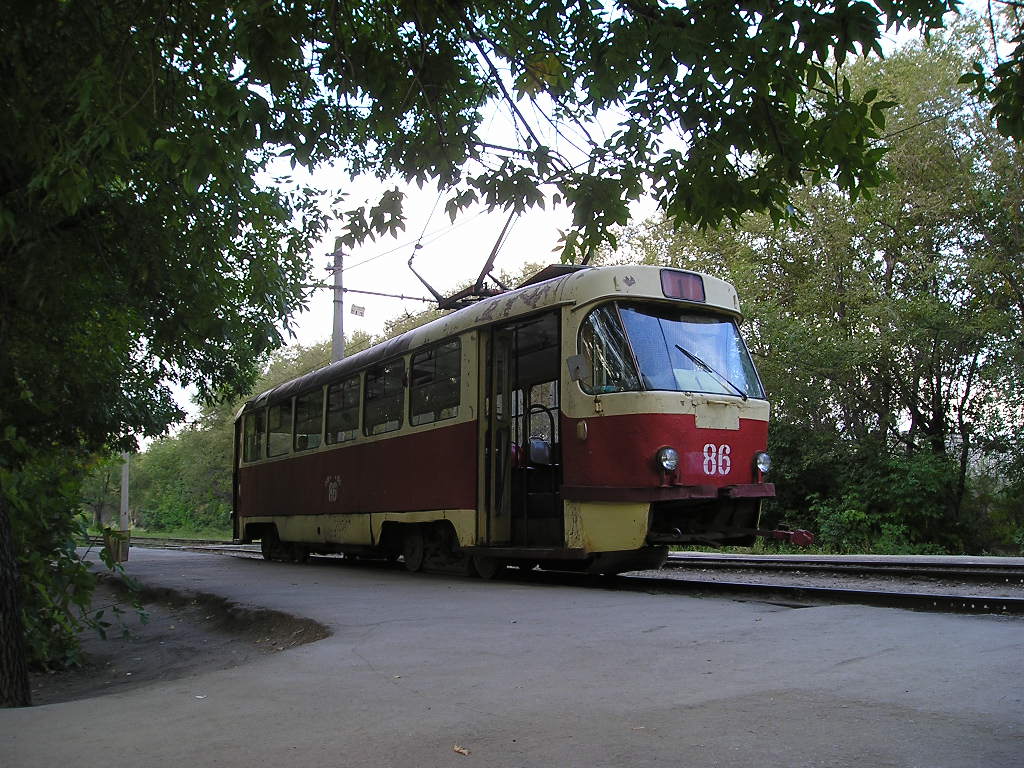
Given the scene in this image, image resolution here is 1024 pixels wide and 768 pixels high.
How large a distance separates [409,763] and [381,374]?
969 cm

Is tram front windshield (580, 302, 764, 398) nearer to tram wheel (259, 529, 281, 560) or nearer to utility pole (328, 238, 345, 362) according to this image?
tram wheel (259, 529, 281, 560)

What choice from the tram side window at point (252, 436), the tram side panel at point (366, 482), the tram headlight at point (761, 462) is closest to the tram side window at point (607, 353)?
the tram headlight at point (761, 462)

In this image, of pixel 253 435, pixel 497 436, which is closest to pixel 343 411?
pixel 497 436

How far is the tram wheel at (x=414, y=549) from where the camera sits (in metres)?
12.4

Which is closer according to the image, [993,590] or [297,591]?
[993,590]

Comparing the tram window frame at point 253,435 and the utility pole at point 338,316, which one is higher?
the utility pole at point 338,316

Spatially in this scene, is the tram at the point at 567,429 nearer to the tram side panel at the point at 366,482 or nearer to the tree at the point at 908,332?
the tram side panel at the point at 366,482

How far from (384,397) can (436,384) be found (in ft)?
5.10

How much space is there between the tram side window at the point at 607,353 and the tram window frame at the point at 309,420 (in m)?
6.81

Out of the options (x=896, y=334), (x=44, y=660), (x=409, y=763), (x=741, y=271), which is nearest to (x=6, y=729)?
(x=409, y=763)

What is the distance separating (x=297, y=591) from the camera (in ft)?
34.3

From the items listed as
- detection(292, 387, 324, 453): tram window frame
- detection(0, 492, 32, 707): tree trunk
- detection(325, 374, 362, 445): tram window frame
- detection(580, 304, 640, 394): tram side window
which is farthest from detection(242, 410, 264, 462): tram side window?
detection(0, 492, 32, 707): tree trunk

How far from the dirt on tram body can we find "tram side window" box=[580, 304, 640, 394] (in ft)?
12.0

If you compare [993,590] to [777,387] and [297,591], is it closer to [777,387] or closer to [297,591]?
[297,591]
